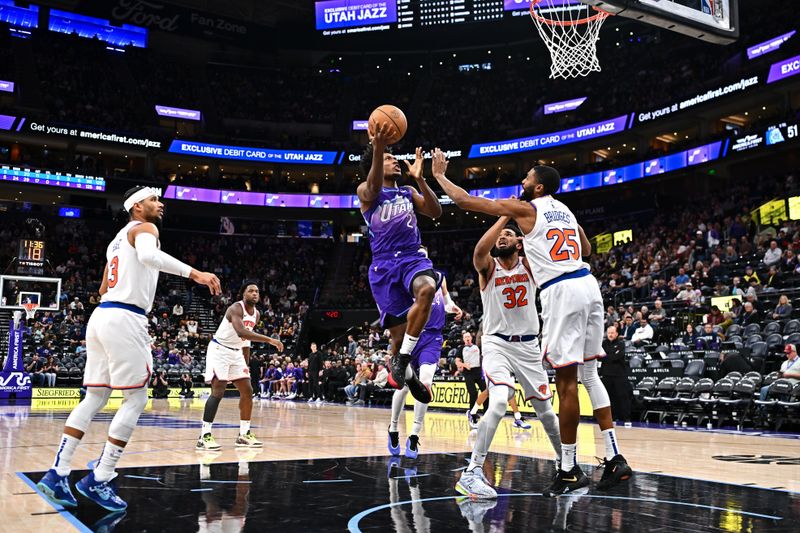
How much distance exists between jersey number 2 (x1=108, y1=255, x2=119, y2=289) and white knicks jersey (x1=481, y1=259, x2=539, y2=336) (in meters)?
2.77

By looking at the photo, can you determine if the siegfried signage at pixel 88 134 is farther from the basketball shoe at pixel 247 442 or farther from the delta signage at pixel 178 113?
the basketball shoe at pixel 247 442

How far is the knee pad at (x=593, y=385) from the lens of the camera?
207 inches

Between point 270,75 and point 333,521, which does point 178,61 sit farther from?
point 333,521

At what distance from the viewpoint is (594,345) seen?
17.2 ft

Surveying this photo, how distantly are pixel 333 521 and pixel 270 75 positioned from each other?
1600 inches

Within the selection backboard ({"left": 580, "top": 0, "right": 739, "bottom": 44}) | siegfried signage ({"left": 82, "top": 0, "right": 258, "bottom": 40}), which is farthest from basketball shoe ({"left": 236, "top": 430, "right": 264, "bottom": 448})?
siegfried signage ({"left": 82, "top": 0, "right": 258, "bottom": 40})

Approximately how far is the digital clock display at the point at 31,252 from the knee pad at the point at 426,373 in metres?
20.0

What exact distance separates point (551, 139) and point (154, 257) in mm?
30204

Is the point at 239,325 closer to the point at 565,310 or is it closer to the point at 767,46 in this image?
the point at 565,310

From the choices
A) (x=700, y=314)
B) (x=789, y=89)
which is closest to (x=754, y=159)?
(x=789, y=89)

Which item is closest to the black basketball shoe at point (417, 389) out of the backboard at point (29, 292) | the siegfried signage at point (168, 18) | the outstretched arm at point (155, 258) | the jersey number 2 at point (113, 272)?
the outstretched arm at point (155, 258)

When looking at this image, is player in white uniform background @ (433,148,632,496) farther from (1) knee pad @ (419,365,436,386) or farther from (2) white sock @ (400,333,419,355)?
(1) knee pad @ (419,365,436,386)

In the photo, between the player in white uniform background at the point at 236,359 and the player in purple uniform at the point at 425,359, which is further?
the player in white uniform background at the point at 236,359

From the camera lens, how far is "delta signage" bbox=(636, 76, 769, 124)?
Answer: 25531mm
